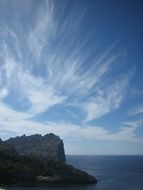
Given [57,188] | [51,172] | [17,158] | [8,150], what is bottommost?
[57,188]

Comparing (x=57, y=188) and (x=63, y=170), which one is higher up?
(x=63, y=170)

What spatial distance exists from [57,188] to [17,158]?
37.0m

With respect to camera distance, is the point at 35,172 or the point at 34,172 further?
the point at 35,172

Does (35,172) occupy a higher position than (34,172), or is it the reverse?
(35,172)

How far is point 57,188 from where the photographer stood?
115 meters

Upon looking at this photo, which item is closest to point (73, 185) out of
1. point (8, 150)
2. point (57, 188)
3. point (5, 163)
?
point (57, 188)

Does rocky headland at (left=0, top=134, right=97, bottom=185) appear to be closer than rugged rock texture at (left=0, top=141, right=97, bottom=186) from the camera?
No

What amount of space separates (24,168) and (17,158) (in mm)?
14740

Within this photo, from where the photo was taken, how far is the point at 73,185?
403 feet

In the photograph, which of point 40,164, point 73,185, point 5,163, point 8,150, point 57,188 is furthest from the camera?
point 8,150

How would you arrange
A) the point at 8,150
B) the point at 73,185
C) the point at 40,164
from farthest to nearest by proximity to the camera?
1. the point at 8,150
2. the point at 40,164
3. the point at 73,185

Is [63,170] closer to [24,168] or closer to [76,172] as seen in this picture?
[76,172]

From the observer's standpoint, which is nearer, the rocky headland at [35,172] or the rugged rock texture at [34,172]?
the rugged rock texture at [34,172]

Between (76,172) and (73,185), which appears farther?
(76,172)
